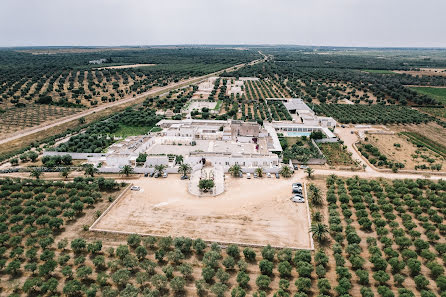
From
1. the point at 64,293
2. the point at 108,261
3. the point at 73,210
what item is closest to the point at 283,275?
the point at 108,261

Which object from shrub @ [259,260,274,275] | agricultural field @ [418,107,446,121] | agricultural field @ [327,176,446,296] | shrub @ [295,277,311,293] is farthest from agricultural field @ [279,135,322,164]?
agricultural field @ [418,107,446,121]

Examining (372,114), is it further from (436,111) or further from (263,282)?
(263,282)

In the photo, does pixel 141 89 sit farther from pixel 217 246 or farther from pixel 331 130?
pixel 217 246

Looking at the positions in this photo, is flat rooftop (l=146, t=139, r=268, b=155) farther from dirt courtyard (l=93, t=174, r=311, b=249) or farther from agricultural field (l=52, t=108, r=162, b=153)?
agricultural field (l=52, t=108, r=162, b=153)

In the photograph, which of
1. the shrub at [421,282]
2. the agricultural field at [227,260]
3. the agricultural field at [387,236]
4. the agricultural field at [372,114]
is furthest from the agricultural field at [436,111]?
the shrub at [421,282]

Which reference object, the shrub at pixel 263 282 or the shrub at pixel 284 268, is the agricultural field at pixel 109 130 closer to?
the shrub at pixel 263 282

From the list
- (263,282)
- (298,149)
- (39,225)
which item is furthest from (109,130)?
(263,282)

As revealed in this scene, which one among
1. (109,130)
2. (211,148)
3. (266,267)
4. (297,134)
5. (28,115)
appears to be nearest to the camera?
(266,267)
